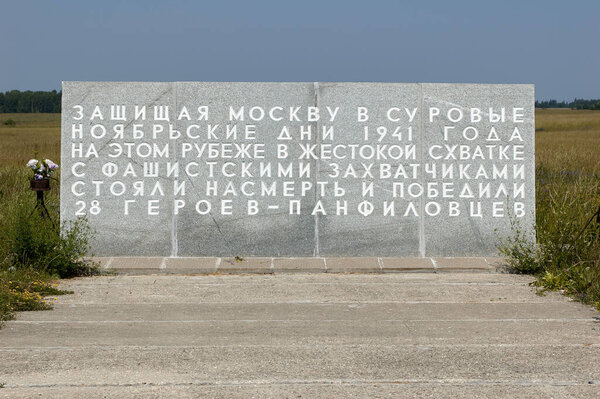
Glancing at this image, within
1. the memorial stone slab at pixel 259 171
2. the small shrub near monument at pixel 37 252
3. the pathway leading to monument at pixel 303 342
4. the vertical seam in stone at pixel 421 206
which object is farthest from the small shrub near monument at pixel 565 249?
the small shrub near monument at pixel 37 252

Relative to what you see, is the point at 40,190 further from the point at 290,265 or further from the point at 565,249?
the point at 565,249

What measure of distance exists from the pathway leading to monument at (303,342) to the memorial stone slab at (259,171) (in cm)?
168

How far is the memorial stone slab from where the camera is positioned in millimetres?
13422

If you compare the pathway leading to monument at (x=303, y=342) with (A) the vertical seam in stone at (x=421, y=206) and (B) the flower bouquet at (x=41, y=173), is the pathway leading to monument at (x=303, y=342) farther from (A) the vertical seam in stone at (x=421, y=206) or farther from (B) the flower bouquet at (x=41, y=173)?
(B) the flower bouquet at (x=41, y=173)

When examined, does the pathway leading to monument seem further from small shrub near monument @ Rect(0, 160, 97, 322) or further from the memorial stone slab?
the memorial stone slab

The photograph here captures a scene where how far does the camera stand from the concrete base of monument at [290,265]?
1271cm

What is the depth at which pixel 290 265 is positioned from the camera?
508 inches

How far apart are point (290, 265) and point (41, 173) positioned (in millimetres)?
4160

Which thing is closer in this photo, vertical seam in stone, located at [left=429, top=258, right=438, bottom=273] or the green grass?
the green grass

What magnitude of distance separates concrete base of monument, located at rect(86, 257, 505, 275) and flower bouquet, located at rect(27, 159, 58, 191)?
139cm

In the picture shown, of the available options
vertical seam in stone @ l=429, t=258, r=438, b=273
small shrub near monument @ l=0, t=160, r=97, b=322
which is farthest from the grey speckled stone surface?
Answer: small shrub near monument @ l=0, t=160, r=97, b=322

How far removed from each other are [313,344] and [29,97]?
10287 centimetres

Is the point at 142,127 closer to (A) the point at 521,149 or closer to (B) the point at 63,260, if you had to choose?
(B) the point at 63,260

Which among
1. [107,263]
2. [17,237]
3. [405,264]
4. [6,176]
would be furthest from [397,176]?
[6,176]
